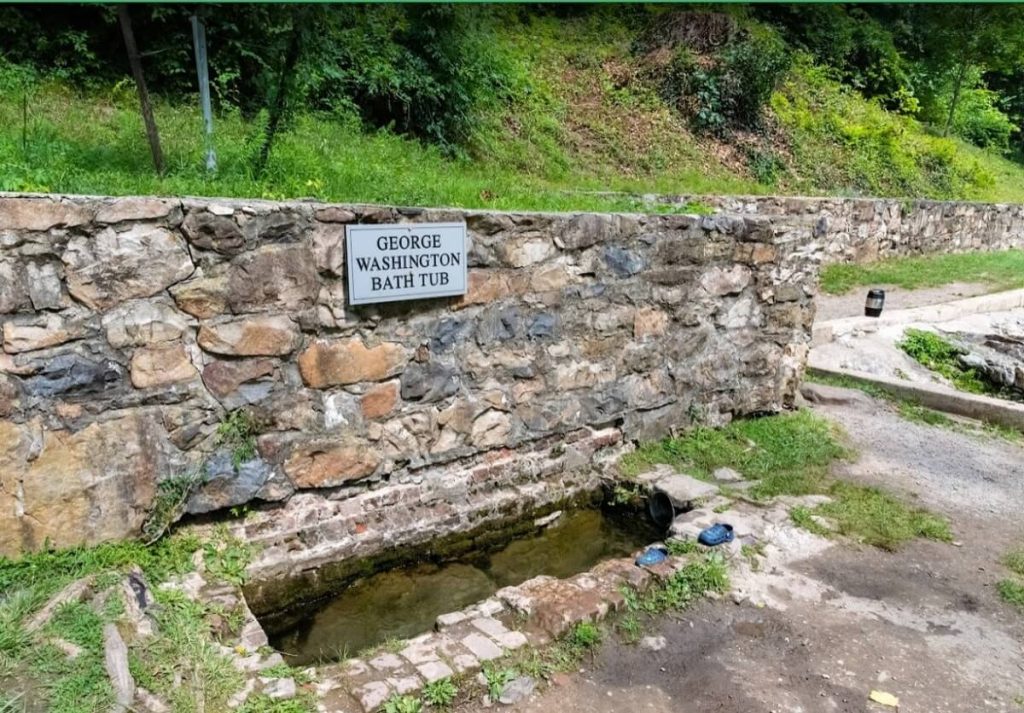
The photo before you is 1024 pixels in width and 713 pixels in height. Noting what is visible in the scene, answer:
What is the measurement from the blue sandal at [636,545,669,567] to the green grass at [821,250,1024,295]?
7.55m

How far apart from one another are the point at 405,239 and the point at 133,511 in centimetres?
158

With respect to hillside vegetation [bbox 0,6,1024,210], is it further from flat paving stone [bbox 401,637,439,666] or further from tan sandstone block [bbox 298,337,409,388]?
flat paving stone [bbox 401,637,439,666]

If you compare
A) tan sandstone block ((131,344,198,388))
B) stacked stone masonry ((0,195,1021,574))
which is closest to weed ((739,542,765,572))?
stacked stone masonry ((0,195,1021,574))

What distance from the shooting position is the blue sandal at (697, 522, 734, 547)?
3.37 m

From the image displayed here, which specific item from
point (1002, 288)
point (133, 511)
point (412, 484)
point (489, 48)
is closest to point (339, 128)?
point (489, 48)

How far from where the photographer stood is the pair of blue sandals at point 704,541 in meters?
3.23

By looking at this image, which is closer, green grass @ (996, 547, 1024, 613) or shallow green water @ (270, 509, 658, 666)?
shallow green water @ (270, 509, 658, 666)

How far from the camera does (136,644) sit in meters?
2.33

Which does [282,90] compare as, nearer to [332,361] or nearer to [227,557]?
[332,361]

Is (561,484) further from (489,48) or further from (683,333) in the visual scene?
(489,48)

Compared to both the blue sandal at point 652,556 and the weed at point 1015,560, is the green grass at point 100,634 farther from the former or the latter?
the weed at point 1015,560

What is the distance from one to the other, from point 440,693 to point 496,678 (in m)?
0.20

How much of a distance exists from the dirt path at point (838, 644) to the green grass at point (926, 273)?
7.11 metres

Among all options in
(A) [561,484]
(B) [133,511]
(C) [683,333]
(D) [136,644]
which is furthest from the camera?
(C) [683,333]
